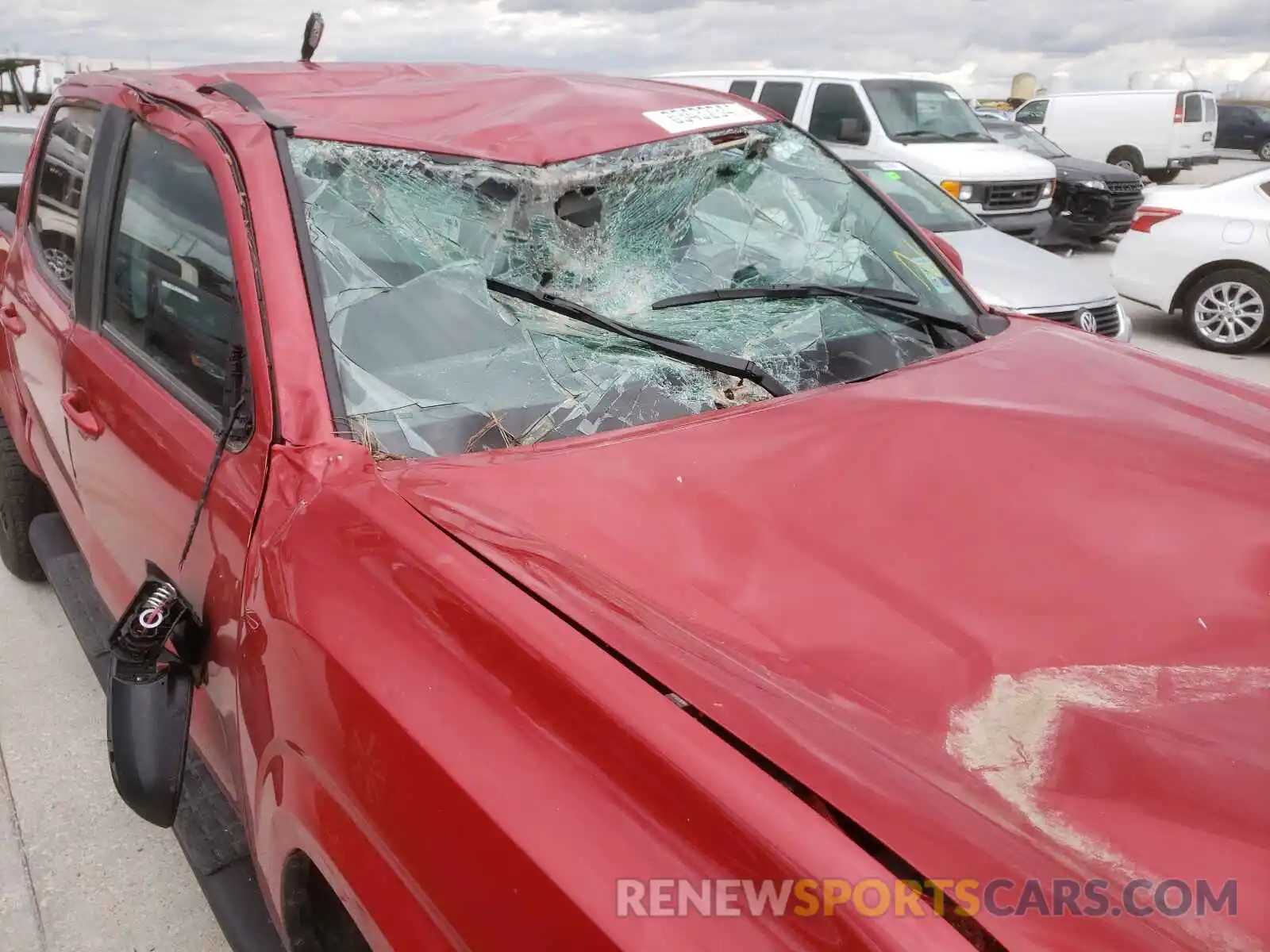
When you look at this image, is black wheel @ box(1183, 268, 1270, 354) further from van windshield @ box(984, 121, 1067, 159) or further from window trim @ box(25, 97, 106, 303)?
window trim @ box(25, 97, 106, 303)

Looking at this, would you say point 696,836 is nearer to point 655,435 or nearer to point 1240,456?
point 655,435

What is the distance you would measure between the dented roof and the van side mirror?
5.62 m

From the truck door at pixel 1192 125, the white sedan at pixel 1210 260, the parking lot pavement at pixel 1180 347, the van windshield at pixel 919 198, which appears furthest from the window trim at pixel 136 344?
the truck door at pixel 1192 125

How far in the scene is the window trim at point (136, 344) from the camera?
168 centimetres

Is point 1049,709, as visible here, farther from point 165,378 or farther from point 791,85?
point 791,85

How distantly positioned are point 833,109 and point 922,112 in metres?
1.00

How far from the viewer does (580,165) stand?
7.04 ft

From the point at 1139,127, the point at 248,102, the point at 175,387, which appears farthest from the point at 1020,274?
the point at 1139,127

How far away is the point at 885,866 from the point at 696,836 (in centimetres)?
18

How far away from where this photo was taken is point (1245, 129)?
89.1ft

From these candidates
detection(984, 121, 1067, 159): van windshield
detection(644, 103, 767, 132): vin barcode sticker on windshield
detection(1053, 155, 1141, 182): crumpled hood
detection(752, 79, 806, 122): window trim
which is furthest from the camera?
detection(984, 121, 1067, 159): van windshield

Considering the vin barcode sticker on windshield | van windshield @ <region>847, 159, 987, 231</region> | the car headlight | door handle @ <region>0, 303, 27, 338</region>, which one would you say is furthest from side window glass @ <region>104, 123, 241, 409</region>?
the car headlight

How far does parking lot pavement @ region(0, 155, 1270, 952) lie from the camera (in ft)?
7.27

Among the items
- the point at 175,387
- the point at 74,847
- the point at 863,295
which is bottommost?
the point at 74,847
